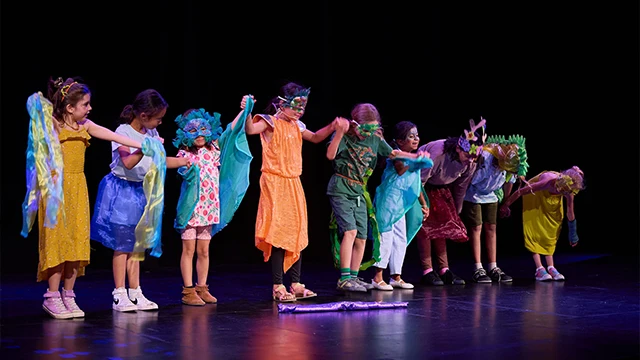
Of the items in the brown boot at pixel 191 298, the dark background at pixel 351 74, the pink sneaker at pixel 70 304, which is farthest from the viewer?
the dark background at pixel 351 74

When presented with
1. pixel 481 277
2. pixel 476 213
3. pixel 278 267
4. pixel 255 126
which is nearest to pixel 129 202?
pixel 255 126

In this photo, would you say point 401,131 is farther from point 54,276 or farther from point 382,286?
point 54,276

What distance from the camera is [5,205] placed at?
736cm

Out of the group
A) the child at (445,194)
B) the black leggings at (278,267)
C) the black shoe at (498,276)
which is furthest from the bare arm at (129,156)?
the black shoe at (498,276)

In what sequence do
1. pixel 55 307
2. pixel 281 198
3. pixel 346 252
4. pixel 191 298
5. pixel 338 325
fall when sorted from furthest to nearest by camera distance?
pixel 346 252 < pixel 281 198 < pixel 191 298 < pixel 55 307 < pixel 338 325

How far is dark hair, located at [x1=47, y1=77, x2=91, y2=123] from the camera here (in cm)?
427

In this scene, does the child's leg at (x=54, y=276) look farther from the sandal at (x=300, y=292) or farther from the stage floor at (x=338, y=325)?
the sandal at (x=300, y=292)

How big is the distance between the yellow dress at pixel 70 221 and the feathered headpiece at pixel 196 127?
0.64 m

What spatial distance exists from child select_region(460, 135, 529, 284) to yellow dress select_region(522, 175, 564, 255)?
26cm

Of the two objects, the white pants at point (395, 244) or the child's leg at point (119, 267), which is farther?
the white pants at point (395, 244)

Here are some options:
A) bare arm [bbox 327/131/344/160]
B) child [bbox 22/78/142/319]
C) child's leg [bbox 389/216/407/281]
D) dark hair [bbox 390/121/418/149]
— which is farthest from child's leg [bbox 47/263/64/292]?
dark hair [bbox 390/121/418/149]

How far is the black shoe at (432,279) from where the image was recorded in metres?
5.93

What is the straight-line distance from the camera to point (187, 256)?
4.82 metres

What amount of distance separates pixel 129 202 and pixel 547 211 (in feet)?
11.7
